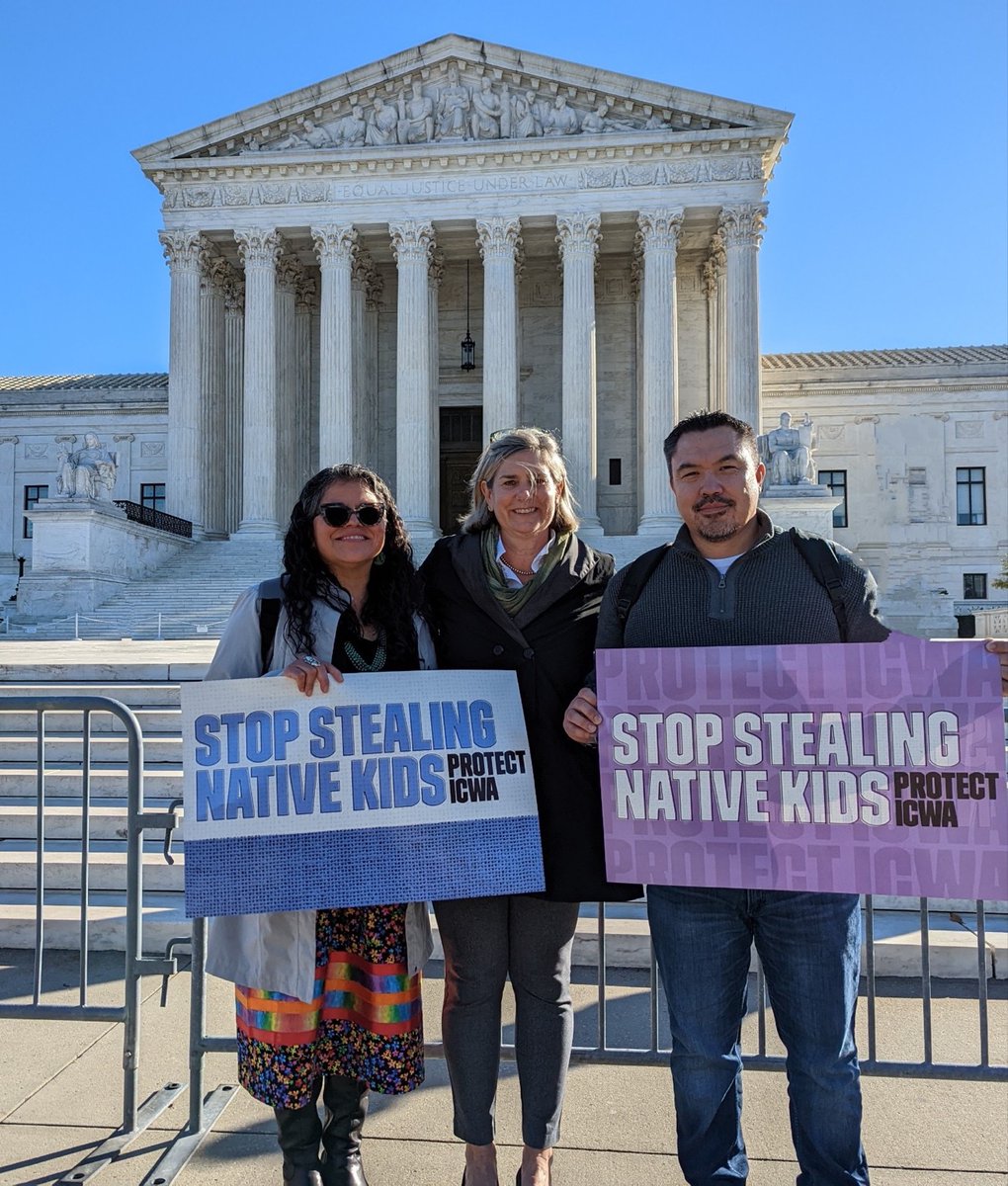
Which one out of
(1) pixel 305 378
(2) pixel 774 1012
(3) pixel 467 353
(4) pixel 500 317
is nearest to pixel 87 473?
(1) pixel 305 378

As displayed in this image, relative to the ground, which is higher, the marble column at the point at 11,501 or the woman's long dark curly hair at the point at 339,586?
the marble column at the point at 11,501

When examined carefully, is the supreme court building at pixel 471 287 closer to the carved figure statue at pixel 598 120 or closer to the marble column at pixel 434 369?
the carved figure statue at pixel 598 120

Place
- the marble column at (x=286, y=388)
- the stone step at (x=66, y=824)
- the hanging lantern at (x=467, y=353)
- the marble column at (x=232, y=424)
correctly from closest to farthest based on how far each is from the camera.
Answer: the stone step at (x=66, y=824)
the marble column at (x=286, y=388)
the hanging lantern at (x=467, y=353)
the marble column at (x=232, y=424)

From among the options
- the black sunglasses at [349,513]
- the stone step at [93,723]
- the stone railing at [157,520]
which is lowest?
the stone step at [93,723]

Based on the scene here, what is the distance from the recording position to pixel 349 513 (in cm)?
319

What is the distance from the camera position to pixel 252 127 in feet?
102

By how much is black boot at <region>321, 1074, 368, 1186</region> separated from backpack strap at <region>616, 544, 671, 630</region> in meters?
1.94

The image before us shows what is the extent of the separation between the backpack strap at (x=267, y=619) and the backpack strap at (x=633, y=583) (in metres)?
1.24

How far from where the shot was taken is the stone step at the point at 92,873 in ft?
19.3

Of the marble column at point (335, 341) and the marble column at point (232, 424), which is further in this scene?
the marble column at point (232, 424)

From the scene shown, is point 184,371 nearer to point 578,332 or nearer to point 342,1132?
point 578,332

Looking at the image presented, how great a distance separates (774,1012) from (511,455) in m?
2.06

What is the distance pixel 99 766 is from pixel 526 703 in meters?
5.36

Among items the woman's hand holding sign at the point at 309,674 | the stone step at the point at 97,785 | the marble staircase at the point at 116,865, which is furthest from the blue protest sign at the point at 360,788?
the stone step at the point at 97,785
